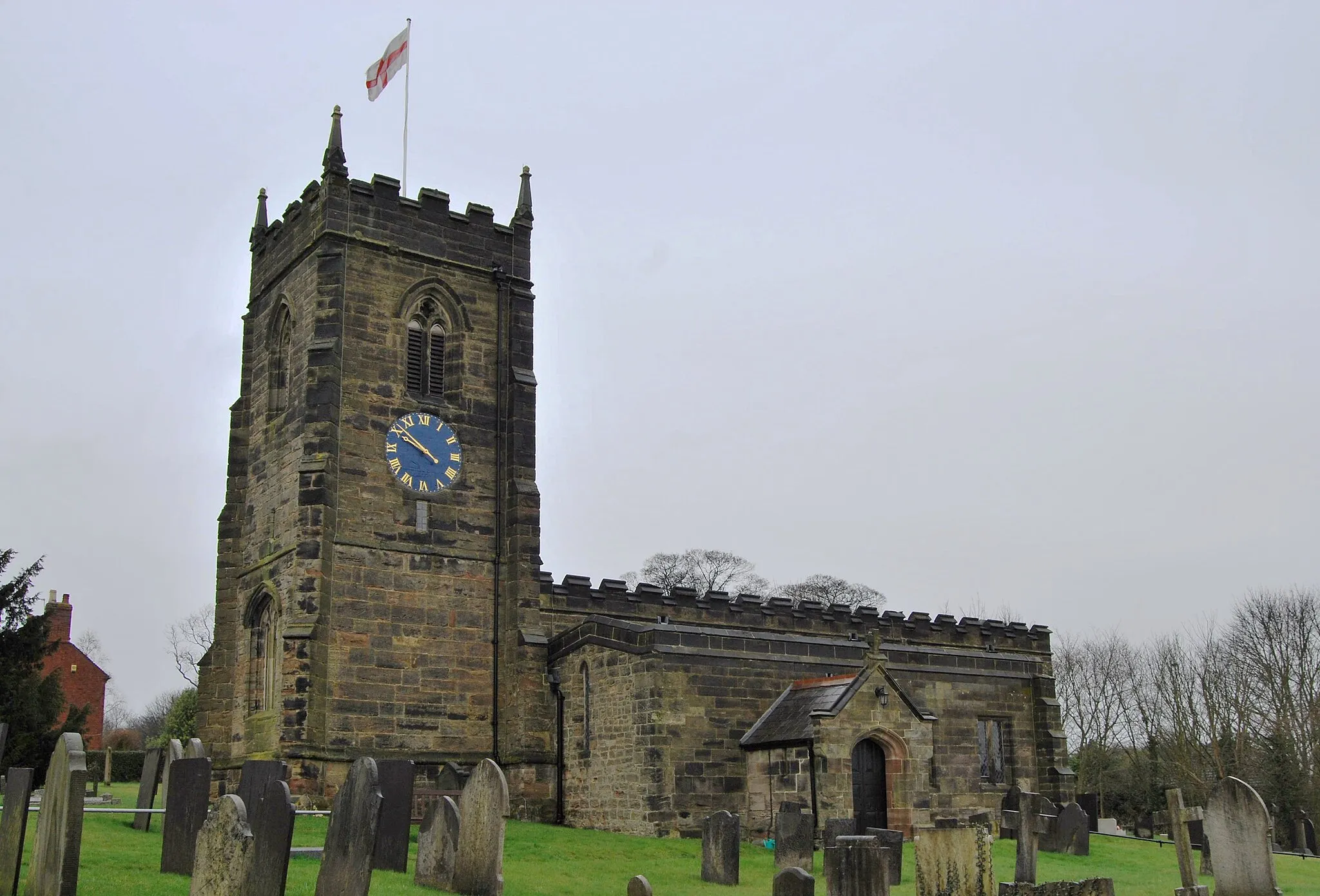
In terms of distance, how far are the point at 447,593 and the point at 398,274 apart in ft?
23.2

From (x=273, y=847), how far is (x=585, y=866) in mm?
8986

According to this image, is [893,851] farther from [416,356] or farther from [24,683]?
[24,683]

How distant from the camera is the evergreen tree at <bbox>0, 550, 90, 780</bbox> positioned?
2570cm

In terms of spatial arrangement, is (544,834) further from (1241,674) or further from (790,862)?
(1241,674)

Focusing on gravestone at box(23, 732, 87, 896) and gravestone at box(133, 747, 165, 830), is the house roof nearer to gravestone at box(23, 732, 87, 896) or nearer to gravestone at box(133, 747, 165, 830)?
gravestone at box(133, 747, 165, 830)

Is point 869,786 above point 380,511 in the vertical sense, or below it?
below

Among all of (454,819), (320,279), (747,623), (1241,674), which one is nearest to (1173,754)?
(1241,674)

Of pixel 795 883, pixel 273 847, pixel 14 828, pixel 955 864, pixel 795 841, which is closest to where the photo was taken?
pixel 273 847

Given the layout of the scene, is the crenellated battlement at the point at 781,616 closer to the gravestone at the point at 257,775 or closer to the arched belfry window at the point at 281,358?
Result: the arched belfry window at the point at 281,358

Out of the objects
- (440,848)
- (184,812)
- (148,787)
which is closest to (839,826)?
(440,848)

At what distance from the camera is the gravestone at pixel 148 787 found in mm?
17156

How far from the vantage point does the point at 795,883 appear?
12.0 metres

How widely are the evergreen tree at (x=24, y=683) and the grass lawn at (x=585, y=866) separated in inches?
102

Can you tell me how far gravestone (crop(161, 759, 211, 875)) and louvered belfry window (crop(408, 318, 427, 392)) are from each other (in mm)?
14229
